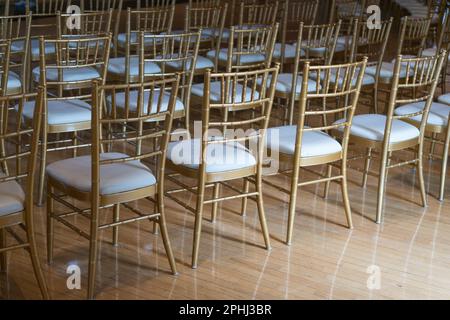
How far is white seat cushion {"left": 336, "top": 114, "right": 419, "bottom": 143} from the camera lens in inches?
172

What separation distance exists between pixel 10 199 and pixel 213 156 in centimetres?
102

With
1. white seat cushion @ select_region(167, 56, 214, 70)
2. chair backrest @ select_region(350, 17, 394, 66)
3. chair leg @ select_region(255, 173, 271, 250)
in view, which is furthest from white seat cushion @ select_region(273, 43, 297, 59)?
chair leg @ select_region(255, 173, 271, 250)

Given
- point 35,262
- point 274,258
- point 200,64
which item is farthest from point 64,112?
point 200,64

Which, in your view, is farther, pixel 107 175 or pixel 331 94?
pixel 331 94

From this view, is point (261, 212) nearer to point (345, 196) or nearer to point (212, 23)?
point (345, 196)

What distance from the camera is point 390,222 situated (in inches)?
175

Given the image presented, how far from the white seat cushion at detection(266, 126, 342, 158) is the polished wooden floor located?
47 centimetres

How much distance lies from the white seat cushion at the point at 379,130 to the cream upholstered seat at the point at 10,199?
6.38 feet

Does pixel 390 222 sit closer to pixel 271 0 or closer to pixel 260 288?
pixel 260 288

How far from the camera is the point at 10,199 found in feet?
10.2

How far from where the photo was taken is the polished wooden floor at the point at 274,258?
355 cm

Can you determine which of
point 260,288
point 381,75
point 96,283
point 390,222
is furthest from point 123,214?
point 381,75

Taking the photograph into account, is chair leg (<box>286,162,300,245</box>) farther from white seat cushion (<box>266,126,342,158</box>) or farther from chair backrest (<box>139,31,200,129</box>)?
chair backrest (<box>139,31,200,129</box>)

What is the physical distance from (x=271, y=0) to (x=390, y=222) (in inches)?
251
